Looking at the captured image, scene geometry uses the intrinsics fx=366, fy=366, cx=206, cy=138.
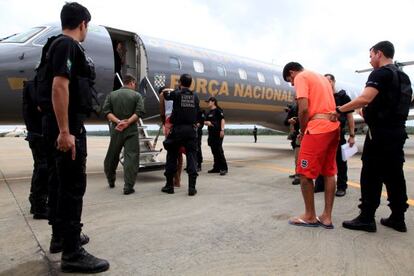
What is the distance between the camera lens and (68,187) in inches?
109

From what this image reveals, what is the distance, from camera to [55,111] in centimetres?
261

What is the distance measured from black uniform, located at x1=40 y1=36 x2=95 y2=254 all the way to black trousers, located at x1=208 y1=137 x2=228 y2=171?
17.2 feet

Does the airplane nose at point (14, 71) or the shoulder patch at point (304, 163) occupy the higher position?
the airplane nose at point (14, 71)

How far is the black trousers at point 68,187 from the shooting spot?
274 cm

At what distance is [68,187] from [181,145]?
319 centimetres

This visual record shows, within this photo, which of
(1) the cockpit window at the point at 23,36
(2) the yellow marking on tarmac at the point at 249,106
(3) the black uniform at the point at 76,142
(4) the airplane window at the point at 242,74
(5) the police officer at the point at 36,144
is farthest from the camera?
(4) the airplane window at the point at 242,74

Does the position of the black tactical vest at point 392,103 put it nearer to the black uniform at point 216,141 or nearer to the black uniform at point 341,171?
the black uniform at point 341,171

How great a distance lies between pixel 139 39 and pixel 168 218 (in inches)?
208

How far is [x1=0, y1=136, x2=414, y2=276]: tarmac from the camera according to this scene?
2729 millimetres

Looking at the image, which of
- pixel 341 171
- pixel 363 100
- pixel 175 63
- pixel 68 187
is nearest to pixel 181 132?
pixel 341 171

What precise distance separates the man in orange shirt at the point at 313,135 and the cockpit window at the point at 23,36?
17.7 ft

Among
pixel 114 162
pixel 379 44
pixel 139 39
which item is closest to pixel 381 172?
pixel 379 44

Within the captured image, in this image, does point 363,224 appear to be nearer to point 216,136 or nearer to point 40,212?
point 40,212

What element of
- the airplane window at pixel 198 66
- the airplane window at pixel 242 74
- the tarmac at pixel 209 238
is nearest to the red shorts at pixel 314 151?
the tarmac at pixel 209 238
